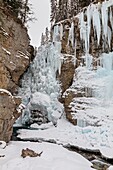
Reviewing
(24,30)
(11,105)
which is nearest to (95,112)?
(11,105)

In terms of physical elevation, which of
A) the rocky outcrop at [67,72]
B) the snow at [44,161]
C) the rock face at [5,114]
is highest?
the rocky outcrop at [67,72]

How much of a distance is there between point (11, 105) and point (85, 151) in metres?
3.85

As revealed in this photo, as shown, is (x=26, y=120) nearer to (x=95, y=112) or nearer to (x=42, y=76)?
(x=42, y=76)

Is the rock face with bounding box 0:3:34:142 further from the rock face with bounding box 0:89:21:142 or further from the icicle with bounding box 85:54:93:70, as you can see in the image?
the icicle with bounding box 85:54:93:70

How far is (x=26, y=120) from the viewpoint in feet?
54.2

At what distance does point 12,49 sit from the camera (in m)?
15.2

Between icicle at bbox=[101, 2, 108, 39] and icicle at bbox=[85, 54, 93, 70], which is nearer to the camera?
icicle at bbox=[101, 2, 108, 39]

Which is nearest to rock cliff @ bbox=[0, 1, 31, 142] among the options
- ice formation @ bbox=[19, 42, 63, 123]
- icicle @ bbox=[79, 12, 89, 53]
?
ice formation @ bbox=[19, 42, 63, 123]

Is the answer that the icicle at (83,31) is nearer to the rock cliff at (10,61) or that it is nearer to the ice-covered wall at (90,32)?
the ice-covered wall at (90,32)

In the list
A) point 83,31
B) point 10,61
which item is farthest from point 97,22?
point 10,61

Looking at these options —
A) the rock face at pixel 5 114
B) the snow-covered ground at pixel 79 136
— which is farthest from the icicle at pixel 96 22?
the rock face at pixel 5 114

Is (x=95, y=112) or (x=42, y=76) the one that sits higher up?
(x=42, y=76)

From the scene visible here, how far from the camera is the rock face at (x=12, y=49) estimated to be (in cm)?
1341

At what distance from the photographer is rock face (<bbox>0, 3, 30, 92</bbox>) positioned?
13.4 m
